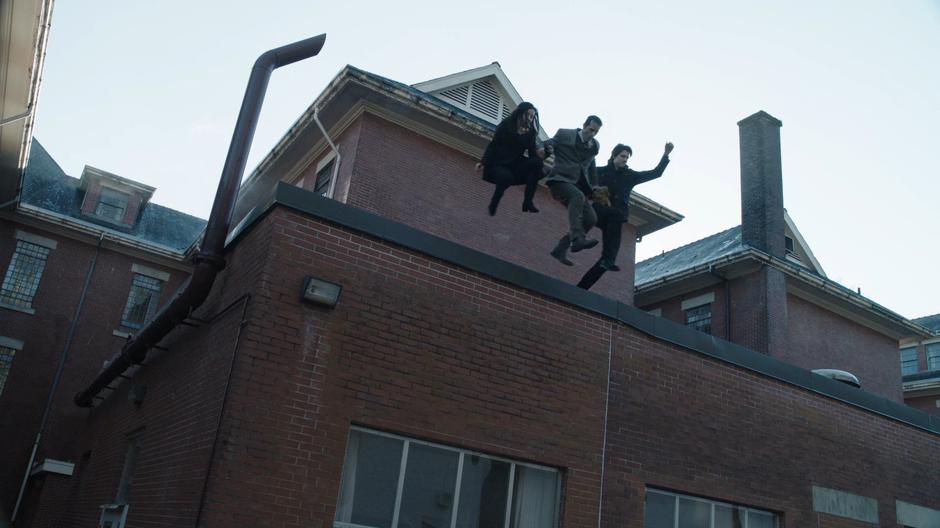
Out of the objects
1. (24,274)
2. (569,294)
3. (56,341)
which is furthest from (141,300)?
(569,294)

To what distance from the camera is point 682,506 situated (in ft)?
31.1

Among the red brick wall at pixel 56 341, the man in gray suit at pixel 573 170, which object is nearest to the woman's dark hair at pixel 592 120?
the man in gray suit at pixel 573 170

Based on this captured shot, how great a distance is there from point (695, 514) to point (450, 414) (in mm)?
3924

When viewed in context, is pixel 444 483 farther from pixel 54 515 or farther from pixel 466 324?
pixel 54 515

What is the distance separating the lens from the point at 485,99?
18.8m

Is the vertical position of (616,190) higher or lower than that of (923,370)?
lower

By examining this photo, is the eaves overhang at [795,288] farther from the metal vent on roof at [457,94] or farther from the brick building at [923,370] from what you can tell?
the brick building at [923,370]

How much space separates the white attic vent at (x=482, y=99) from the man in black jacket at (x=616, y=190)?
8233 mm

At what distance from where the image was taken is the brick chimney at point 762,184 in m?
19.7

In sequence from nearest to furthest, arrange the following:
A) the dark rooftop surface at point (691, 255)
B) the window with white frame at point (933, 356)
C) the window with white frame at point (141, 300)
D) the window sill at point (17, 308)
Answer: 1. the dark rooftop surface at point (691, 255)
2. the window sill at point (17, 308)
3. the window with white frame at point (141, 300)
4. the window with white frame at point (933, 356)

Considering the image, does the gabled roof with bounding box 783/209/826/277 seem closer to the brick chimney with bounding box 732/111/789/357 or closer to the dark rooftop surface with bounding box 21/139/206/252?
the brick chimney with bounding box 732/111/789/357

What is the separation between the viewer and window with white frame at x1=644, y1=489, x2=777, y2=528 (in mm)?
9234

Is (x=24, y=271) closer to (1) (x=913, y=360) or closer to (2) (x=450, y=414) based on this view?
(2) (x=450, y=414)

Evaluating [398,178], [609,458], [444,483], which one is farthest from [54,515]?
[609,458]
